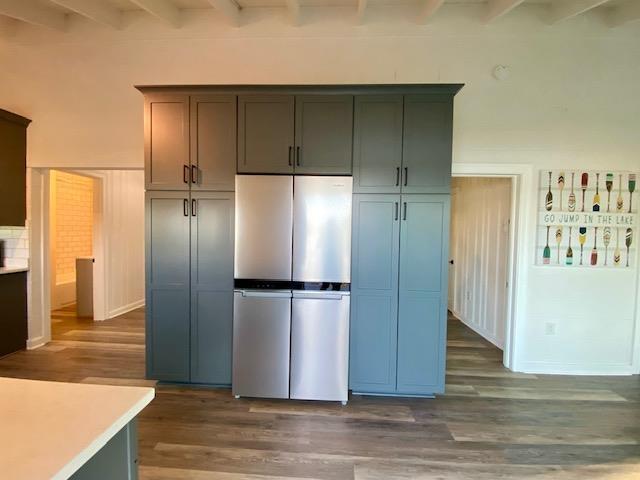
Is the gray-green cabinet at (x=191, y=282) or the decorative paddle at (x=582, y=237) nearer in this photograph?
the gray-green cabinet at (x=191, y=282)

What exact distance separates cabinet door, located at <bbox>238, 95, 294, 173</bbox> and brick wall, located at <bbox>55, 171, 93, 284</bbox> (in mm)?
4337

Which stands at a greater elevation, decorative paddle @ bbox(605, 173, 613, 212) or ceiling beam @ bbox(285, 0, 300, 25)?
ceiling beam @ bbox(285, 0, 300, 25)

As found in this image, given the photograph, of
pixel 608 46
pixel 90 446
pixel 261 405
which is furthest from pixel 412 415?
pixel 608 46

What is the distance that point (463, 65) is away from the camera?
322cm

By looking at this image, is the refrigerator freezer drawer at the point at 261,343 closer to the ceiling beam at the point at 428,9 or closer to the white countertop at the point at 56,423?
the white countertop at the point at 56,423

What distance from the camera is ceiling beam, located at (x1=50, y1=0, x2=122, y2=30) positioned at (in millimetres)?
2873

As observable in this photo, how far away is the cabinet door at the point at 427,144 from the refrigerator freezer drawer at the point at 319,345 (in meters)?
1.14

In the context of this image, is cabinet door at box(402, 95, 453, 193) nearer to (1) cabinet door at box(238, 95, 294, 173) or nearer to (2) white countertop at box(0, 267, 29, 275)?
(1) cabinet door at box(238, 95, 294, 173)

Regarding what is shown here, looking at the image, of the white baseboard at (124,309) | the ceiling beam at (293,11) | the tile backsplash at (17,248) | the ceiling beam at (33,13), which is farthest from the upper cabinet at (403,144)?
the white baseboard at (124,309)

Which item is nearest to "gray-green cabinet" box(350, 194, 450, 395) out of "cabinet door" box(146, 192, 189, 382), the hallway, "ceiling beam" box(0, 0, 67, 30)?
the hallway

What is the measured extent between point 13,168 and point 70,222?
8.92 feet

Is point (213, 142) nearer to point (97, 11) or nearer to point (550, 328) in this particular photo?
point (97, 11)

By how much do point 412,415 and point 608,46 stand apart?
390 centimetres

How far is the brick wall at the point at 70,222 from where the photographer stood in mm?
5574
